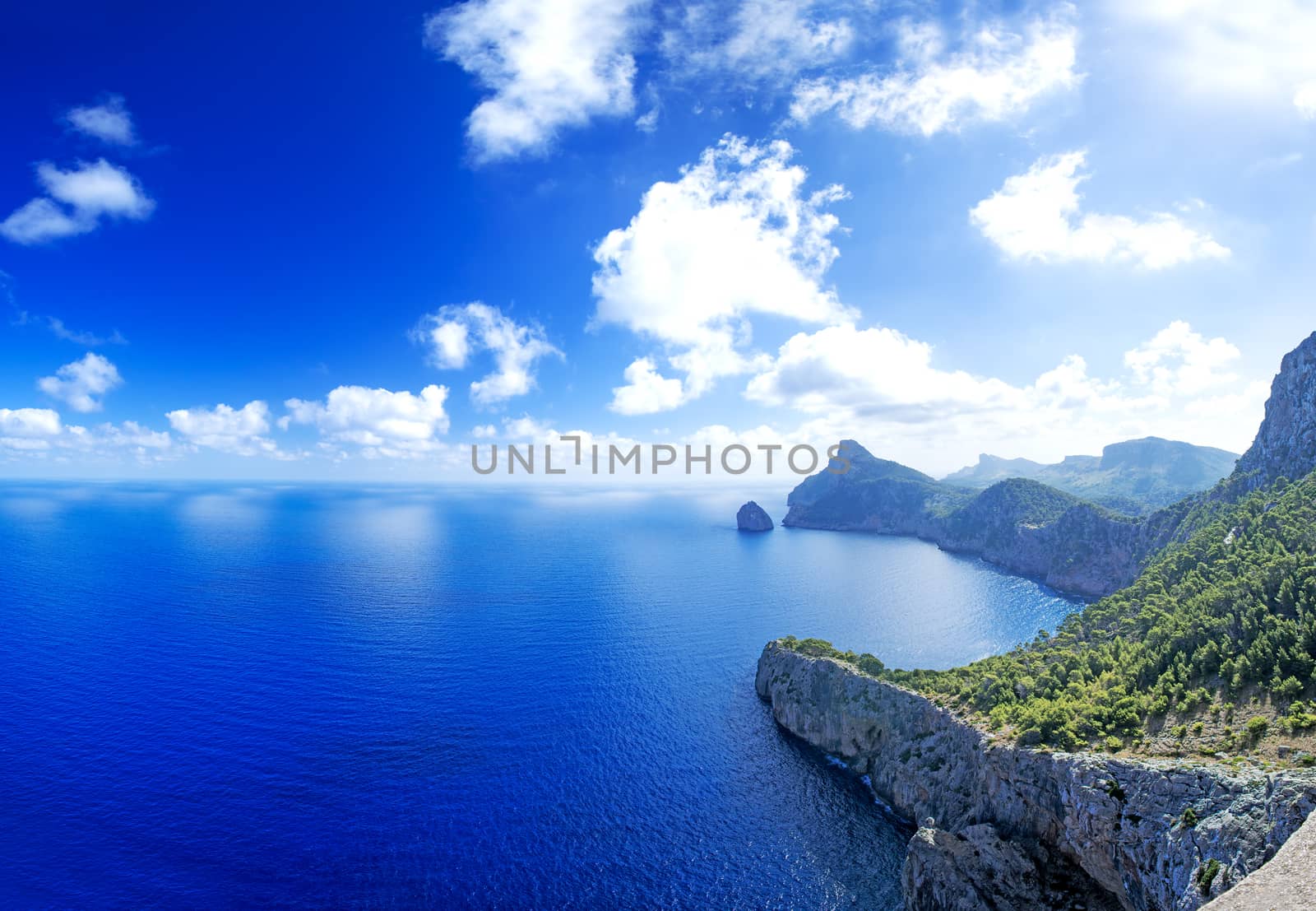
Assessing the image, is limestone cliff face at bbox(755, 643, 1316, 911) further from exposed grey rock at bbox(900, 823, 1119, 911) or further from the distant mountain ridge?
the distant mountain ridge

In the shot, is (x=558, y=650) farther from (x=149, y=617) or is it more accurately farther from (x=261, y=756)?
(x=149, y=617)

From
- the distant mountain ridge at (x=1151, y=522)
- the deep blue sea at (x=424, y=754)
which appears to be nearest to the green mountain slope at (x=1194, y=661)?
the distant mountain ridge at (x=1151, y=522)

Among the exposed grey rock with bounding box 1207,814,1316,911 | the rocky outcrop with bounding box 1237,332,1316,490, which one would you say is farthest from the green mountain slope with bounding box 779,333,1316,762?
the exposed grey rock with bounding box 1207,814,1316,911

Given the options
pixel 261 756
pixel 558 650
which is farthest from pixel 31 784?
pixel 558 650

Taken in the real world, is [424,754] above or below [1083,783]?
below

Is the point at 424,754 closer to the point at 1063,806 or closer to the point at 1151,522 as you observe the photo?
the point at 1063,806

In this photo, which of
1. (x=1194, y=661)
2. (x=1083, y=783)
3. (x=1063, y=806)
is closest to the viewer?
(x=1083, y=783)

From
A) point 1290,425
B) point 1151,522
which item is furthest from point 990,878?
point 1151,522
